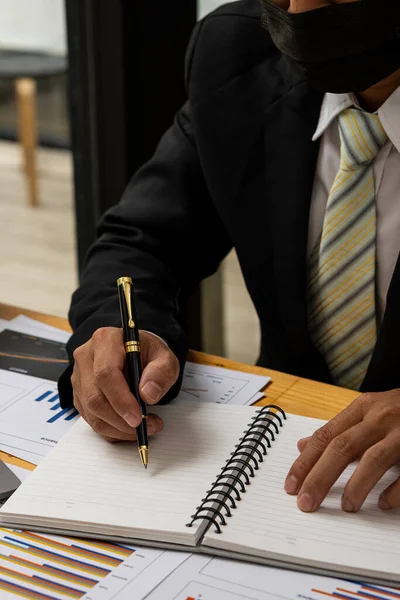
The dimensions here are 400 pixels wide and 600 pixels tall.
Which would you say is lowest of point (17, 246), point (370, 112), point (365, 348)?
point (17, 246)

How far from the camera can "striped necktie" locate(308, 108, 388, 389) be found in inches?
52.4

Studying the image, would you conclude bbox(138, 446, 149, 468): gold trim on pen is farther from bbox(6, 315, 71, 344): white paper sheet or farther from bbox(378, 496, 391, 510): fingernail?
bbox(6, 315, 71, 344): white paper sheet

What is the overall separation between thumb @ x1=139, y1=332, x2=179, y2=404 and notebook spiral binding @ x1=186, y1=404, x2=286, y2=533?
116mm

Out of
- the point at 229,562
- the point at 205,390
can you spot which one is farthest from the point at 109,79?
the point at 229,562

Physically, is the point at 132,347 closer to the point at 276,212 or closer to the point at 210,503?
the point at 210,503

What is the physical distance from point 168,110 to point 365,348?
4.21 feet

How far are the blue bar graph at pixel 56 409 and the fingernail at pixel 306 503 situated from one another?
0.37m

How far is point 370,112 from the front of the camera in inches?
53.5

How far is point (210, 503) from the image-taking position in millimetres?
958

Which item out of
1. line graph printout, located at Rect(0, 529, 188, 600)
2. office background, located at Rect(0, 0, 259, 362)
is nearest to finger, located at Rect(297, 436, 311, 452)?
line graph printout, located at Rect(0, 529, 188, 600)

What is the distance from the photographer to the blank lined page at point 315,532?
88cm

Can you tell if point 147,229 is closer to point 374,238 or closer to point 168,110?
point 374,238

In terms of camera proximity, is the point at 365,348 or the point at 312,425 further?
the point at 365,348

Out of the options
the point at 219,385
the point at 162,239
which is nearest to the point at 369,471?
the point at 219,385
